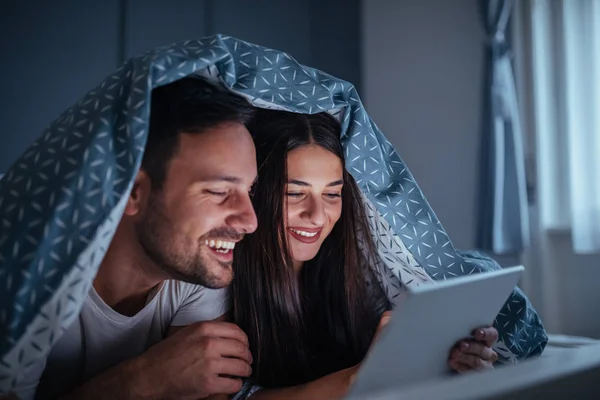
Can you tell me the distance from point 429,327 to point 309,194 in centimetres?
61

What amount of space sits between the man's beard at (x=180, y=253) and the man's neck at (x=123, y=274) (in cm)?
4

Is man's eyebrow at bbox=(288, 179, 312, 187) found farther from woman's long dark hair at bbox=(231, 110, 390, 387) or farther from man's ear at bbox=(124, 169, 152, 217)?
man's ear at bbox=(124, 169, 152, 217)

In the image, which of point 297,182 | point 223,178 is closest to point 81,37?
point 297,182

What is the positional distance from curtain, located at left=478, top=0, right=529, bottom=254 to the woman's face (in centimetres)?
137

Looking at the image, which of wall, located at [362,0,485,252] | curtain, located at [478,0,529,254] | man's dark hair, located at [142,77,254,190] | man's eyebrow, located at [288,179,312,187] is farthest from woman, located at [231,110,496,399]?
wall, located at [362,0,485,252]

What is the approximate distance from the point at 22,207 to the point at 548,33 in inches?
89.4

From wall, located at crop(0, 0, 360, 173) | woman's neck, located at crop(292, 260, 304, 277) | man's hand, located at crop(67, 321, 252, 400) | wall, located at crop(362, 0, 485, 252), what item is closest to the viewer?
man's hand, located at crop(67, 321, 252, 400)

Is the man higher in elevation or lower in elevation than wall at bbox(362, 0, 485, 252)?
lower

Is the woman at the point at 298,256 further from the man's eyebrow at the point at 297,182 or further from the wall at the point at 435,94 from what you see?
the wall at the point at 435,94

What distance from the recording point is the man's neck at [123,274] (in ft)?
3.81

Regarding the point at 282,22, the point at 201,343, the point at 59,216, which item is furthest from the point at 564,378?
the point at 282,22

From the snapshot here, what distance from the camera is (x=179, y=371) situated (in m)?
1.03

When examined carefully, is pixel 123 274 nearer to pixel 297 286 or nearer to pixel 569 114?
pixel 297 286

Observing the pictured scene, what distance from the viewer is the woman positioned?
4.45 ft
